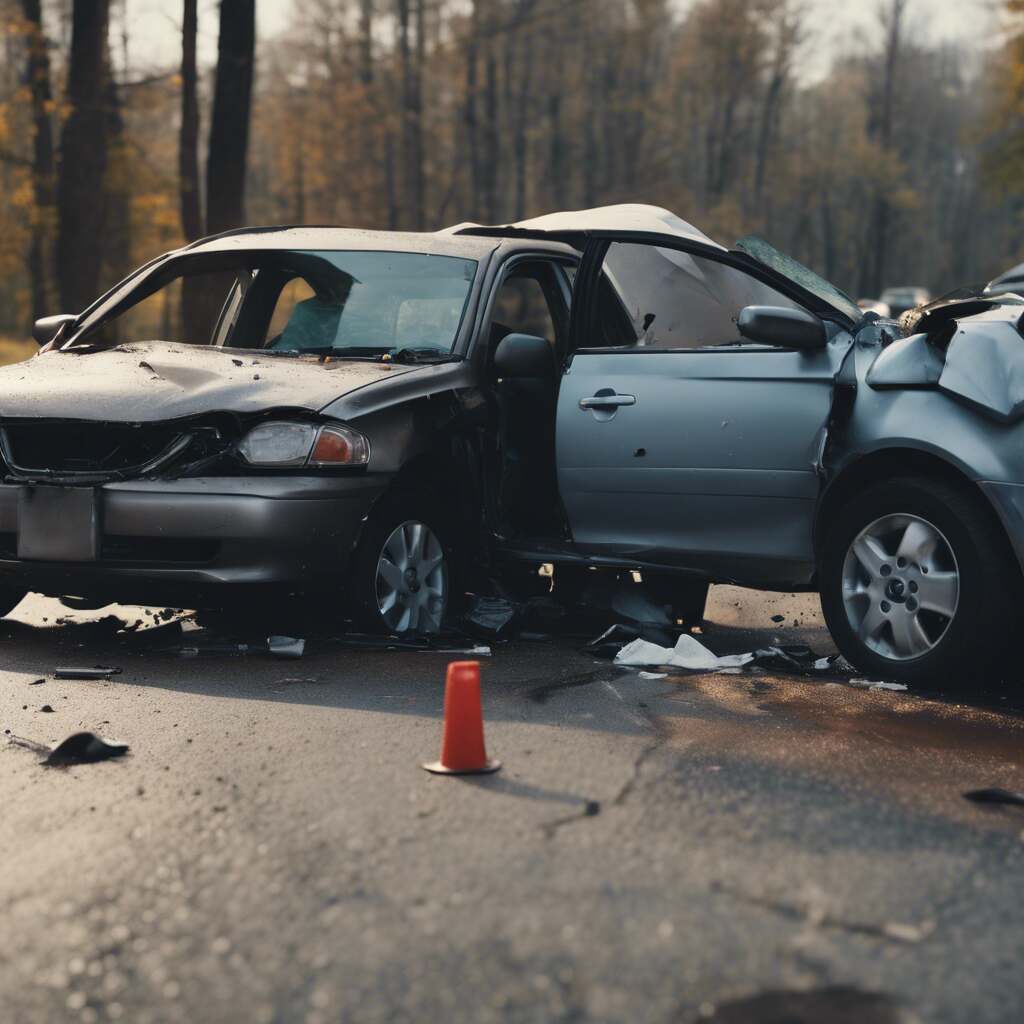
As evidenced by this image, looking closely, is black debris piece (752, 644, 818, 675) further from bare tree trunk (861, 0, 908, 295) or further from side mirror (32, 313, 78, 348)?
bare tree trunk (861, 0, 908, 295)

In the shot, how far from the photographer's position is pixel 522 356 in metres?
7.49

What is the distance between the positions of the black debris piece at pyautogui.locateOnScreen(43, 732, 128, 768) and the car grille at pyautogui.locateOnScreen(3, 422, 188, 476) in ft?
5.92

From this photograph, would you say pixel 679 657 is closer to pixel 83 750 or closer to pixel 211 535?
pixel 211 535

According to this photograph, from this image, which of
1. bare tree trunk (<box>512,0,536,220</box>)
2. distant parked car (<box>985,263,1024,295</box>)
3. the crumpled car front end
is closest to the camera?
the crumpled car front end

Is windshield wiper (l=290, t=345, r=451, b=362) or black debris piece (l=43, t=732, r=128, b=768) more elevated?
windshield wiper (l=290, t=345, r=451, b=362)

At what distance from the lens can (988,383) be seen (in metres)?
6.00

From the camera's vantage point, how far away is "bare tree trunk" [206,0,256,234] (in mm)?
17703

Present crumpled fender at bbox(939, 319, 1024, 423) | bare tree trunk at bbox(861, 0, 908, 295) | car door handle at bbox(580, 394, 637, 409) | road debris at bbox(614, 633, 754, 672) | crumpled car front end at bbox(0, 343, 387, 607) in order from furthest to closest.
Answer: bare tree trunk at bbox(861, 0, 908, 295) → car door handle at bbox(580, 394, 637, 409) → road debris at bbox(614, 633, 754, 672) → crumpled car front end at bbox(0, 343, 387, 607) → crumpled fender at bbox(939, 319, 1024, 423)

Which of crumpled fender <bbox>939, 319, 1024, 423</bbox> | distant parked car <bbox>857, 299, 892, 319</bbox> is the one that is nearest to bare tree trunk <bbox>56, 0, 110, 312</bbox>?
distant parked car <bbox>857, 299, 892, 319</bbox>

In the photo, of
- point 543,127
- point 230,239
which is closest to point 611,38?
point 543,127

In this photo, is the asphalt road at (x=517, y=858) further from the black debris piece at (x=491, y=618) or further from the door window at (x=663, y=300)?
the door window at (x=663, y=300)

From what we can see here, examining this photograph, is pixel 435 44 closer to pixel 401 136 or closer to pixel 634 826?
pixel 401 136

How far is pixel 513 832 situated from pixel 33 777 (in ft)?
5.33

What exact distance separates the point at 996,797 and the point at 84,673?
12.1ft
